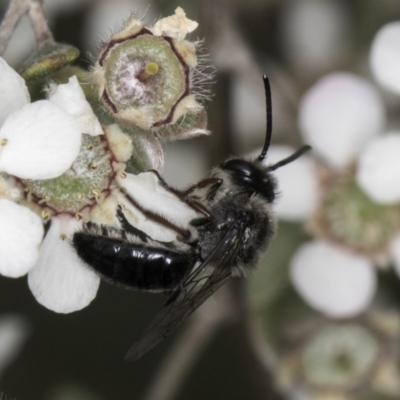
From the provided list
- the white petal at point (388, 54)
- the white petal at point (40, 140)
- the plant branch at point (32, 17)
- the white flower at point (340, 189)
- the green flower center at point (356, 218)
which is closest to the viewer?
the white petal at point (40, 140)

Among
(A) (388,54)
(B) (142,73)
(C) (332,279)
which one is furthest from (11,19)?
(C) (332,279)

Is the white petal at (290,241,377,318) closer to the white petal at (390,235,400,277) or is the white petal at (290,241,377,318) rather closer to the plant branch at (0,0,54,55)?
the white petal at (390,235,400,277)

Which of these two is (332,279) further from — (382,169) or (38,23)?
(38,23)

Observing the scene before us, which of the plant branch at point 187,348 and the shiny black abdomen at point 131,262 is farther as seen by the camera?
the plant branch at point 187,348

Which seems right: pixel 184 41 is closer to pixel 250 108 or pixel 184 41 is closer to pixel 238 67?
pixel 238 67

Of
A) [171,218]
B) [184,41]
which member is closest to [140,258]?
[171,218]

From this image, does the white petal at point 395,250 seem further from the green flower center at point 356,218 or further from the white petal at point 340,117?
the white petal at point 340,117

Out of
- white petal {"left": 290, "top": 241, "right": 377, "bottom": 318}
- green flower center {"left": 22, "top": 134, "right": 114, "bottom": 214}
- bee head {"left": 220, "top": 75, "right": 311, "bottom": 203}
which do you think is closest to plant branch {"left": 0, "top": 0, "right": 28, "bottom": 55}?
green flower center {"left": 22, "top": 134, "right": 114, "bottom": 214}

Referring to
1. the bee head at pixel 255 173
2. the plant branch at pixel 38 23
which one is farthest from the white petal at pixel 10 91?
the bee head at pixel 255 173

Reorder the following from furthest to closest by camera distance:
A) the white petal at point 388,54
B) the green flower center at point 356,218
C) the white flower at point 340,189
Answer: the green flower center at point 356,218 < the white flower at point 340,189 < the white petal at point 388,54
